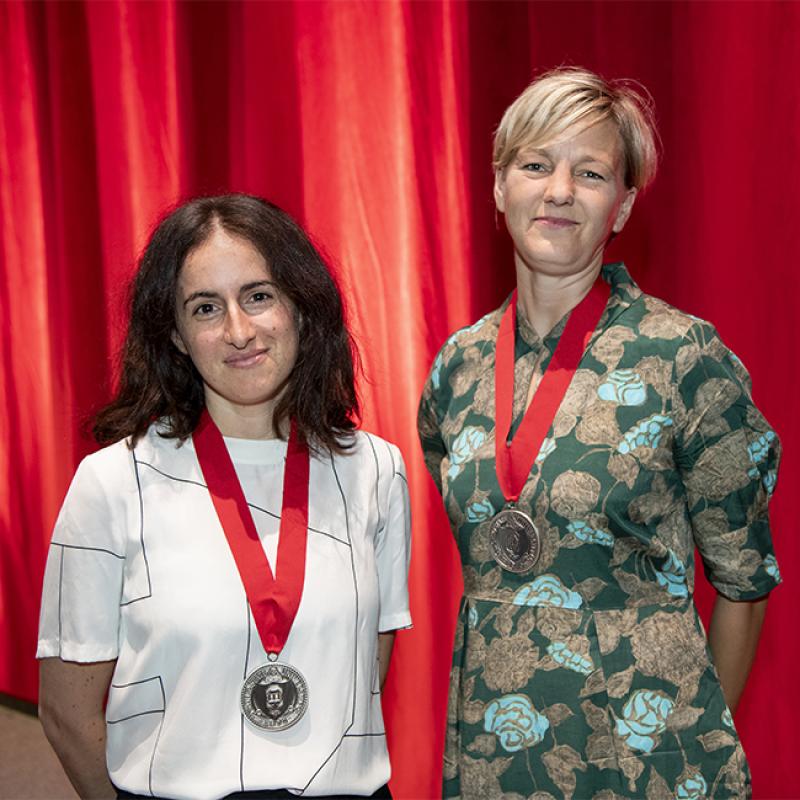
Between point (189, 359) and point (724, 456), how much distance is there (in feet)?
2.97

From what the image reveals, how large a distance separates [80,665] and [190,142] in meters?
2.08

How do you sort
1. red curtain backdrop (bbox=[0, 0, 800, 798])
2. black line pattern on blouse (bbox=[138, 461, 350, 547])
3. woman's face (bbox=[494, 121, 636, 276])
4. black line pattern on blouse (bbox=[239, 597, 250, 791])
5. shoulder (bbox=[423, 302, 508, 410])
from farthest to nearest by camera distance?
red curtain backdrop (bbox=[0, 0, 800, 798]) < shoulder (bbox=[423, 302, 508, 410]) < woman's face (bbox=[494, 121, 636, 276]) < black line pattern on blouse (bbox=[138, 461, 350, 547]) < black line pattern on blouse (bbox=[239, 597, 250, 791])

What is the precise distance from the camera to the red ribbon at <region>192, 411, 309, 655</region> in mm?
1504

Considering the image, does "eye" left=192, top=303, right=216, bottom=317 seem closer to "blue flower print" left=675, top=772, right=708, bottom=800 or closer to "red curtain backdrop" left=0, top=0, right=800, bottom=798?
"blue flower print" left=675, top=772, right=708, bottom=800

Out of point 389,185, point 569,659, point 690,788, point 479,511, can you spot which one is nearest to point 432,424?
point 479,511

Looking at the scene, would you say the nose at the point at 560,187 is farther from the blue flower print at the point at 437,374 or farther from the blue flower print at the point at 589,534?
the blue flower print at the point at 589,534

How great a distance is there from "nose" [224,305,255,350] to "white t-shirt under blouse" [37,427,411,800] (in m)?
0.21

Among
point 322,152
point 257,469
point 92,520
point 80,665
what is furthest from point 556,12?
point 80,665

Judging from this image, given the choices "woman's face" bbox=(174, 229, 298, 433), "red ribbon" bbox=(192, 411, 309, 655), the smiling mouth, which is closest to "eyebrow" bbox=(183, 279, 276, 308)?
"woman's face" bbox=(174, 229, 298, 433)

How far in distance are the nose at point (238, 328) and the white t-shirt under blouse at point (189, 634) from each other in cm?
21

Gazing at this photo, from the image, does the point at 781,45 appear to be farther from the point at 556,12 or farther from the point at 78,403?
the point at 78,403

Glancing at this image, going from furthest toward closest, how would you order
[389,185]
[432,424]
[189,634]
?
[389,185], [432,424], [189,634]

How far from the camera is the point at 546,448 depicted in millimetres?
1631

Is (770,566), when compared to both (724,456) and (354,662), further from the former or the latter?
(354,662)
